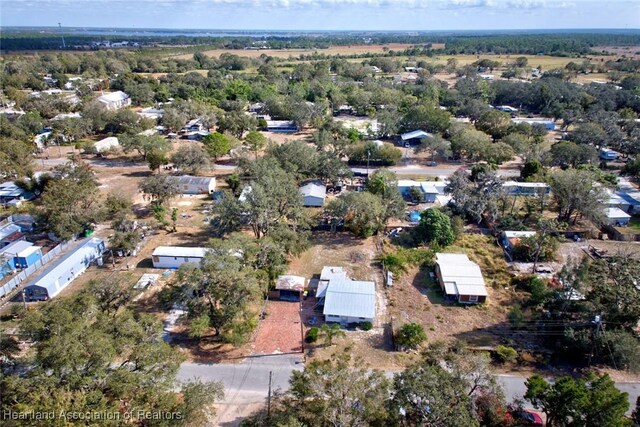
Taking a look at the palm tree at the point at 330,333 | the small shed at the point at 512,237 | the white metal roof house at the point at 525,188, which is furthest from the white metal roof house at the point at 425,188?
the palm tree at the point at 330,333

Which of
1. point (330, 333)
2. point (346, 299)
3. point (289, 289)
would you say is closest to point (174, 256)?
point (289, 289)

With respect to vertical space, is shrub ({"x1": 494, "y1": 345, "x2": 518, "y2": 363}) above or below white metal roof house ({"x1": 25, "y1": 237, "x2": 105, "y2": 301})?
below

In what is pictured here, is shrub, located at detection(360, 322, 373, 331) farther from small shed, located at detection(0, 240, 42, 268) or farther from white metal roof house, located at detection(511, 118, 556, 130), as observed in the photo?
white metal roof house, located at detection(511, 118, 556, 130)

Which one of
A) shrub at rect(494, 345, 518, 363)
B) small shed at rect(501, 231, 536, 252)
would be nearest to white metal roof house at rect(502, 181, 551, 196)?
small shed at rect(501, 231, 536, 252)

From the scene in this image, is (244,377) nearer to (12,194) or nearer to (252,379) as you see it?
(252,379)

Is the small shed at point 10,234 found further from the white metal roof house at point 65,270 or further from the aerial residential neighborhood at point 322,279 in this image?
the white metal roof house at point 65,270
